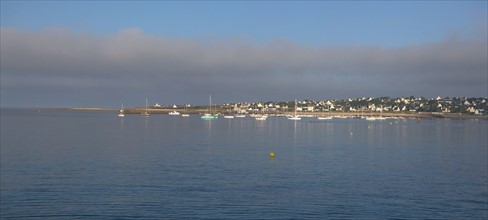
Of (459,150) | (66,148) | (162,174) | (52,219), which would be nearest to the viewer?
(52,219)

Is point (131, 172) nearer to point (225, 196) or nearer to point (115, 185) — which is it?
point (115, 185)

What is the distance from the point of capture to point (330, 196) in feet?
92.4

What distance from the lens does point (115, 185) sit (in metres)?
31.1

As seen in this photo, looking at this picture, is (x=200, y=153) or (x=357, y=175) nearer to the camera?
(x=357, y=175)

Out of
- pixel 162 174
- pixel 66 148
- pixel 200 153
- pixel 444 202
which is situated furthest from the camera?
pixel 66 148

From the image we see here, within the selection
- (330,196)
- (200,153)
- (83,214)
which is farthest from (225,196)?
(200,153)

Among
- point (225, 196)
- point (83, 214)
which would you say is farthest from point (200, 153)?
point (83, 214)

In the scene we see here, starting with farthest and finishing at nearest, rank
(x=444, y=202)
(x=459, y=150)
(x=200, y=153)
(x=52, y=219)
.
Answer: (x=459, y=150) → (x=200, y=153) → (x=444, y=202) → (x=52, y=219)

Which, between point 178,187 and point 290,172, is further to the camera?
point 290,172

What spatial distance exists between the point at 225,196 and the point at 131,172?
11.0 m

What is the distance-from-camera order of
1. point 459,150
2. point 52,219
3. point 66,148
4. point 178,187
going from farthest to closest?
point 459,150
point 66,148
point 178,187
point 52,219

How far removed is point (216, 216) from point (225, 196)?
12.7 ft

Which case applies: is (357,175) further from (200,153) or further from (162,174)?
(200,153)

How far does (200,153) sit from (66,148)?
14.6 metres
